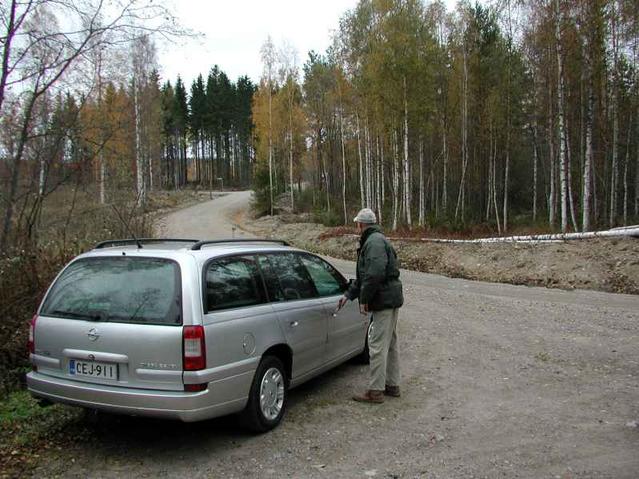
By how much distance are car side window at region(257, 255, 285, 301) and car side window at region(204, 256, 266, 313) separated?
9cm

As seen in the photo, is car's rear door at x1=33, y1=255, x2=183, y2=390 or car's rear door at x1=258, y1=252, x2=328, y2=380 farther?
car's rear door at x1=258, y1=252, x2=328, y2=380

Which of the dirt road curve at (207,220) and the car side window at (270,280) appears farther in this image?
the dirt road curve at (207,220)

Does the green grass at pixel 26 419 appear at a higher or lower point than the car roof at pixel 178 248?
lower

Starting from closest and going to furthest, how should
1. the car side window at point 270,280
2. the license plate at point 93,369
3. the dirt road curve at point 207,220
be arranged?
the license plate at point 93,369, the car side window at point 270,280, the dirt road curve at point 207,220

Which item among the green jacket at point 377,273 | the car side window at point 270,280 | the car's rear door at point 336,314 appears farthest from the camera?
the car's rear door at point 336,314

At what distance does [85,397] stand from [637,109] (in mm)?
29973

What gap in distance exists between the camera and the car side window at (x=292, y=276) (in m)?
5.24

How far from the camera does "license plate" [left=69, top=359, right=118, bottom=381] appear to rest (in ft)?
13.0

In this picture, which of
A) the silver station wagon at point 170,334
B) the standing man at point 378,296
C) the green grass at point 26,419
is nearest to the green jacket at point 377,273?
the standing man at point 378,296

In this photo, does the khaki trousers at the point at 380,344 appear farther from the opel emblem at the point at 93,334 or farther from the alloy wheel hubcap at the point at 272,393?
the opel emblem at the point at 93,334

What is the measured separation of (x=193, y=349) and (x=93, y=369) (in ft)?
2.78

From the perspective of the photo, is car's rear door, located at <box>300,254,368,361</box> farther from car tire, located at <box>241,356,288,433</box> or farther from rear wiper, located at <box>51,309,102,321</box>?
rear wiper, located at <box>51,309,102,321</box>

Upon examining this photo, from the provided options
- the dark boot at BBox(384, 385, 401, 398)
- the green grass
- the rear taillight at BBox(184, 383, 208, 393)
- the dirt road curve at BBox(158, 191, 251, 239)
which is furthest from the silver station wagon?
the dirt road curve at BBox(158, 191, 251, 239)

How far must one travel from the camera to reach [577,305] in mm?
11016
